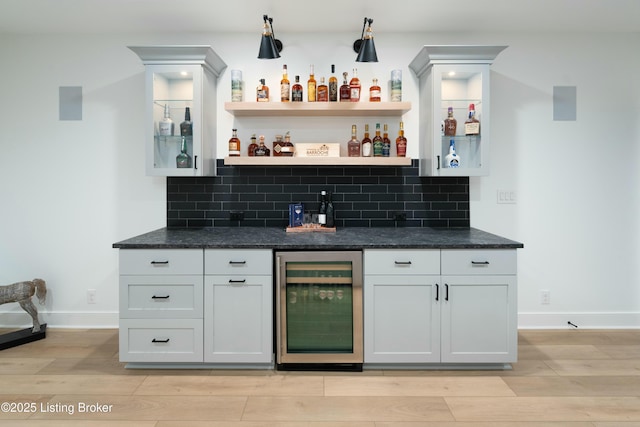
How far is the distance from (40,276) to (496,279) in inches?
144

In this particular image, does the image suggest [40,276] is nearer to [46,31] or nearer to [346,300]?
[46,31]

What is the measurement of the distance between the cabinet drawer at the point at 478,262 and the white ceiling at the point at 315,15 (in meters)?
1.79

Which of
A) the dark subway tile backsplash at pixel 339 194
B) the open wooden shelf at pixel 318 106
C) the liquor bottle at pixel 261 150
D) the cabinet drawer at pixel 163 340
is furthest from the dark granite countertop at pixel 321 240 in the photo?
the open wooden shelf at pixel 318 106

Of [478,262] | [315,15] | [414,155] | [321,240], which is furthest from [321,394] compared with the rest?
[315,15]

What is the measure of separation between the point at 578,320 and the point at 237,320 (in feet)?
9.43

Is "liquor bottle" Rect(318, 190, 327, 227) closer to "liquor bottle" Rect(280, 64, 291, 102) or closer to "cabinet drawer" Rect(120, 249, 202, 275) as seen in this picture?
"liquor bottle" Rect(280, 64, 291, 102)

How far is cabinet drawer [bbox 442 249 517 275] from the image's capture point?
2508 mm

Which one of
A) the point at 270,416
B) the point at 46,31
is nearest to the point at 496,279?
the point at 270,416

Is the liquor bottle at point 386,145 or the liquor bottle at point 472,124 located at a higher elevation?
the liquor bottle at point 472,124

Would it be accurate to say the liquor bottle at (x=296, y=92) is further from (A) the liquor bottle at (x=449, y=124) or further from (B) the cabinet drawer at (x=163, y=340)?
(B) the cabinet drawer at (x=163, y=340)

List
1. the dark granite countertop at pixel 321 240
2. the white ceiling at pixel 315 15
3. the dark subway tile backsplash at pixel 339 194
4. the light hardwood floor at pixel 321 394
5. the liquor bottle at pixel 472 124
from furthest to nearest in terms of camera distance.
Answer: the dark subway tile backsplash at pixel 339 194, the liquor bottle at pixel 472 124, the white ceiling at pixel 315 15, the dark granite countertop at pixel 321 240, the light hardwood floor at pixel 321 394

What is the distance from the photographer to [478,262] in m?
2.51

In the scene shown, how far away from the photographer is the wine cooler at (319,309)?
8.27 feet

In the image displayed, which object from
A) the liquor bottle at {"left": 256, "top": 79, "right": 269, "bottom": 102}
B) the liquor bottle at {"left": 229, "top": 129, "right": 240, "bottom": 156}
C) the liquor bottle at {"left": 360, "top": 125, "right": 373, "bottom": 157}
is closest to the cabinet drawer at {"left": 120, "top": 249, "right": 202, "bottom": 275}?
the liquor bottle at {"left": 229, "top": 129, "right": 240, "bottom": 156}
